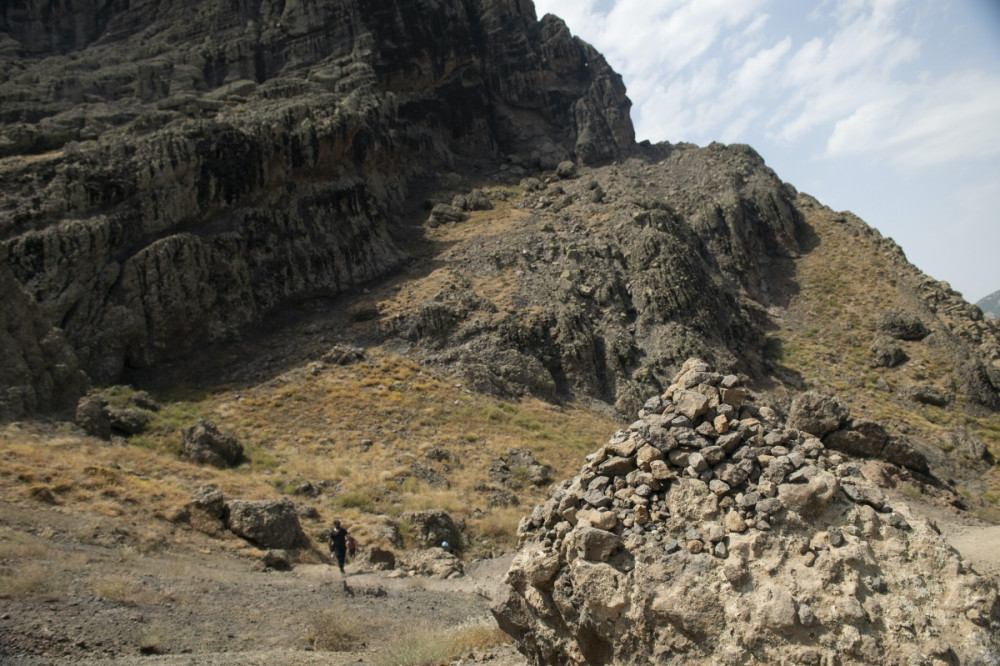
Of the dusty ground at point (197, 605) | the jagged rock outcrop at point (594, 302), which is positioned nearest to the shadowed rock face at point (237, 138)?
the jagged rock outcrop at point (594, 302)

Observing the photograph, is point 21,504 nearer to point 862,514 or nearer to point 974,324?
point 862,514

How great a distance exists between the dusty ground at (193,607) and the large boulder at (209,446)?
23.1ft

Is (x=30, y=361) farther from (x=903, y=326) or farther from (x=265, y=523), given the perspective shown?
(x=903, y=326)

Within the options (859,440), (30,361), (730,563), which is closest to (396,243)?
(30,361)

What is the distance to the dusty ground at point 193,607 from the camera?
28.8 feet

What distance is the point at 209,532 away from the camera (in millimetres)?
15992

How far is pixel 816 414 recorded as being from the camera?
77.5 ft

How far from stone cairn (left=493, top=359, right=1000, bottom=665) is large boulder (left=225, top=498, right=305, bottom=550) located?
9795mm

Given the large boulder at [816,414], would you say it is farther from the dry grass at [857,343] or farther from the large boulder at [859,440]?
the dry grass at [857,343]

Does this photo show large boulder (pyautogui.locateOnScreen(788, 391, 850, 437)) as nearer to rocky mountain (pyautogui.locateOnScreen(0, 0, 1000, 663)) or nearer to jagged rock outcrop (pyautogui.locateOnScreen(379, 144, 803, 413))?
rocky mountain (pyautogui.locateOnScreen(0, 0, 1000, 663))

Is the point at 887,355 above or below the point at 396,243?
below

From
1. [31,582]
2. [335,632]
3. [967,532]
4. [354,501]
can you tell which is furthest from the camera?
[354,501]

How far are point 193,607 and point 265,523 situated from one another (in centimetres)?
573

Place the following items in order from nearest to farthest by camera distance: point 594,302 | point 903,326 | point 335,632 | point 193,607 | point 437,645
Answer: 1. point 437,645
2. point 335,632
3. point 193,607
4. point 594,302
5. point 903,326
